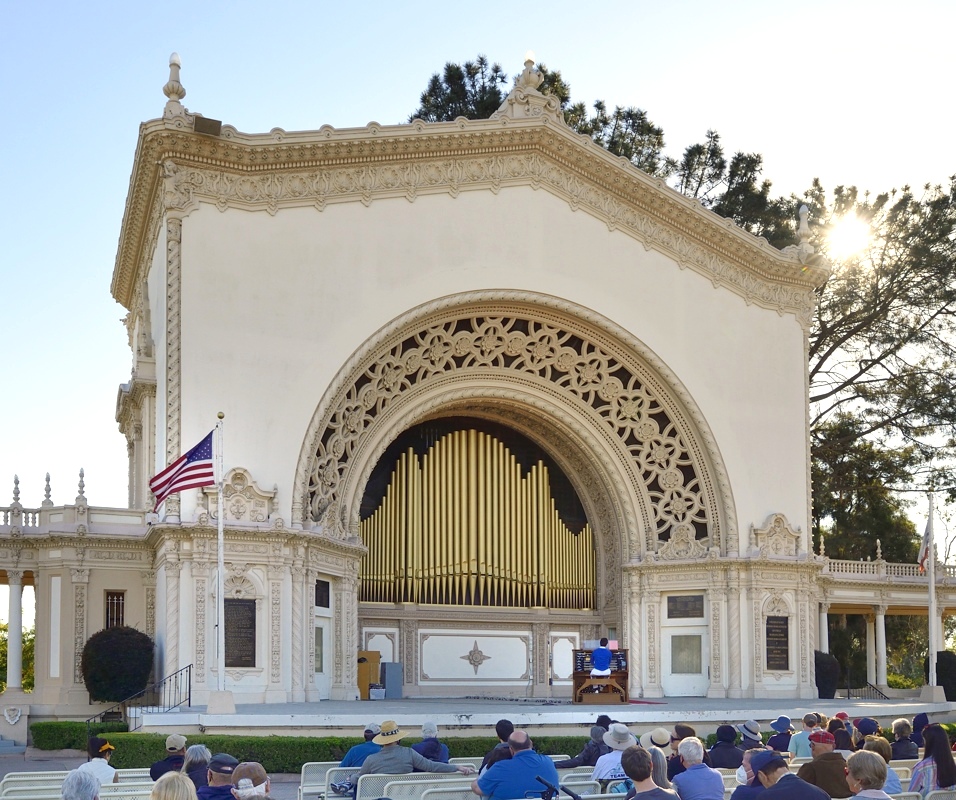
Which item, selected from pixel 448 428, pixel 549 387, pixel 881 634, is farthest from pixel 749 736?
pixel 881 634

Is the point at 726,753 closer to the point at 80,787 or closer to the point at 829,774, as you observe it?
the point at 829,774

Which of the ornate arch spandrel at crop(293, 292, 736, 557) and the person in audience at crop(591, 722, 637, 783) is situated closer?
the person in audience at crop(591, 722, 637, 783)

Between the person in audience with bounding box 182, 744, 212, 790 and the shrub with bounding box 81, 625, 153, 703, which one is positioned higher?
the person in audience with bounding box 182, 744, 212, 790

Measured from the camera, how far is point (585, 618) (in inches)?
1459

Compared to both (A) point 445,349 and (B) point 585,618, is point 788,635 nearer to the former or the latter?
(B) point 585,618

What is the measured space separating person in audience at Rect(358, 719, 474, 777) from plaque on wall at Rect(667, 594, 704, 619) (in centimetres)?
2116

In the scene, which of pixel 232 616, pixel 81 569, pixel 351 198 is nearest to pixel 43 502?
pixel 81 569

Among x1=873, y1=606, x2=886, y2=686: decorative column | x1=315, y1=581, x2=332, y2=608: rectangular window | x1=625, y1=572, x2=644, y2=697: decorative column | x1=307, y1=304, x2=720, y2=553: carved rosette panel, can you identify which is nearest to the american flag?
x1=307, y1=304, x2=720, y2=553: carved rosette panel

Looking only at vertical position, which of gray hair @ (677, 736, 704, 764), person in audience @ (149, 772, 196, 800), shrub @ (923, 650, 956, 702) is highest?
person in audience @ (149, 772, 196, 800)

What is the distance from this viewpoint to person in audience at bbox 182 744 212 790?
11.1 metres

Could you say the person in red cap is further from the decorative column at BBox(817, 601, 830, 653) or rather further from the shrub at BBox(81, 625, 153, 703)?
the decorative column at BBox(817, 601, 830, 653)

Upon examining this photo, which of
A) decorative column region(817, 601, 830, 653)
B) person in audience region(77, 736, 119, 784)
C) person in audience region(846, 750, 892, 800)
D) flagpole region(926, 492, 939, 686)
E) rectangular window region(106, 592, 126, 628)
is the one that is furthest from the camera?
decorative column region(817, 601, 830, 653)

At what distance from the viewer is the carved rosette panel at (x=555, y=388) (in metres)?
31.4

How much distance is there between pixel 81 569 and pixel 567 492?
13397mm
